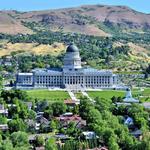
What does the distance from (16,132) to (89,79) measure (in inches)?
2070

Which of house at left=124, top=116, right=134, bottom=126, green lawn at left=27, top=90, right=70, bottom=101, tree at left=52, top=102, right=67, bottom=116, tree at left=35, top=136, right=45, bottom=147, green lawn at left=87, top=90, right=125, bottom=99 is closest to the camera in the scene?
tree at left=35, top=136, right=45, bottom=147

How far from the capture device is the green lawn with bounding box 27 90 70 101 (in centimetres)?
7494

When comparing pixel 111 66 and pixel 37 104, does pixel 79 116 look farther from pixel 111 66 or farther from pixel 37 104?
pixel 111 66

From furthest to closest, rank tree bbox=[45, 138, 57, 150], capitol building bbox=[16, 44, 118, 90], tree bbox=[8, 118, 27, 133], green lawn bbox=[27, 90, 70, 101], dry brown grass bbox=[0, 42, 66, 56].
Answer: dry brown grass bbox=[0, 42, 66, 56], capitol building bbox=[16, 44, 118, 90], green lawn bbox=[27, 90, 70, 101], tree bbox=[8, 118, 27, 133], tree bbox=[45, 138, 57, 150]

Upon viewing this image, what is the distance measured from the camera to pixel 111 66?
4601 inches

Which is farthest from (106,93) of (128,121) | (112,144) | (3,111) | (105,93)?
(112,144)

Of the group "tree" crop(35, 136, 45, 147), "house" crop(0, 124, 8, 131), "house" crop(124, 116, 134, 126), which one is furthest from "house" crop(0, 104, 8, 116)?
"house" crop(124, 116, 134, 126)

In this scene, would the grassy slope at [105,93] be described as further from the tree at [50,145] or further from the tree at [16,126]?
the tree at [50,145]

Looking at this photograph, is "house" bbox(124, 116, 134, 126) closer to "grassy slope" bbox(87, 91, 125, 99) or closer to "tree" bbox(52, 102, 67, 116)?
"tree" bbox(52, 102, 67, 116)

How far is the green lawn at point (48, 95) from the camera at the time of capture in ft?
246

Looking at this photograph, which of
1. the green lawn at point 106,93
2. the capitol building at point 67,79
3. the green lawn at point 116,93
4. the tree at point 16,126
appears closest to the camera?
the tree at point 16,126

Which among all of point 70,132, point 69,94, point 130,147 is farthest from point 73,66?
point 130,147

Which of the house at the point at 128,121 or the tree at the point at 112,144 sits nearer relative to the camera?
the tree at the point at 112,144

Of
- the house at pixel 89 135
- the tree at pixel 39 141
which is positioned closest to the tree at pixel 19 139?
the tree at pixel 39 141
